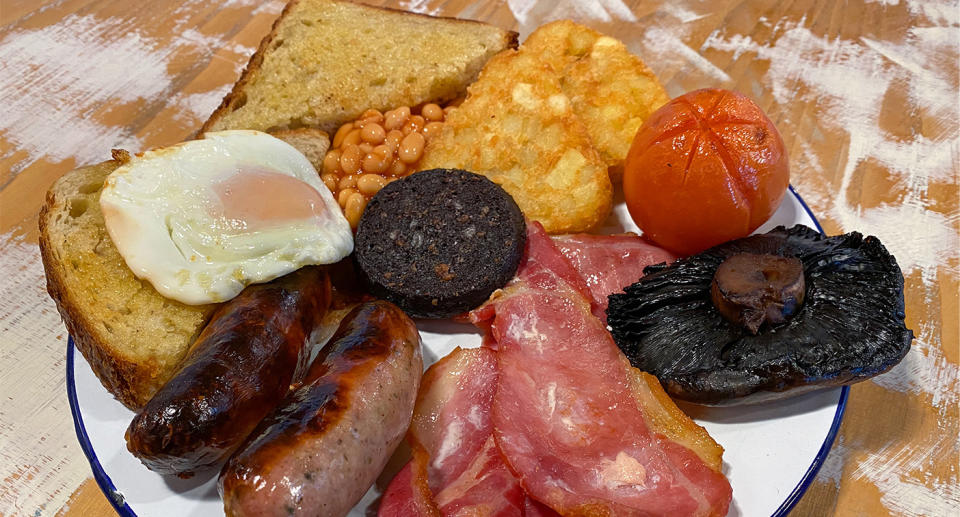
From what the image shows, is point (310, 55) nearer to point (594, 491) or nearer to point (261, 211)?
point (261, 211)

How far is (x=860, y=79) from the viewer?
12.4 feet

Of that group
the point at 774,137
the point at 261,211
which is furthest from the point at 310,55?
the point at 774,137

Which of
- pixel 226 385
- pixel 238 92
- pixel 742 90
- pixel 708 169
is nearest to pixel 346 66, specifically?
pixel 238 92

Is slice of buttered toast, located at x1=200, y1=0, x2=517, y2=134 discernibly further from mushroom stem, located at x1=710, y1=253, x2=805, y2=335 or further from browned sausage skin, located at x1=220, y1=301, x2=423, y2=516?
mushroom stem, located at x1=710, y1=253, x2=805, y2=335

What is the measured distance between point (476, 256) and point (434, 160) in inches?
24.3

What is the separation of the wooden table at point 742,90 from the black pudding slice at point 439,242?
1.19 m

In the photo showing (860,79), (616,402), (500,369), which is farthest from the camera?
(860,79)

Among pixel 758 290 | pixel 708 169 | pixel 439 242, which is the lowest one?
pixel 439 242

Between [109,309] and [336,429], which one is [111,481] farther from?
[336,429]

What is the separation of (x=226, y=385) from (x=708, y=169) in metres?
1.58

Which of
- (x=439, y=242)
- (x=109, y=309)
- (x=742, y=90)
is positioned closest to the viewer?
(x=109, y=309)

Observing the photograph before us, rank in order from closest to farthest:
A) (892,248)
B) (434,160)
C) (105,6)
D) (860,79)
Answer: (434,160) → (892,248) → (860,79) → (105,6)

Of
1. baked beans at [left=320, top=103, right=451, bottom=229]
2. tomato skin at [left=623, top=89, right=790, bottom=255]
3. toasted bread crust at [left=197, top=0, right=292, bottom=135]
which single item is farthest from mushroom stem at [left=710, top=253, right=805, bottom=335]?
toasted bread crust at [left=197, top=0, right=292, bottom=135]

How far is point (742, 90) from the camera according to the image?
148 inches
